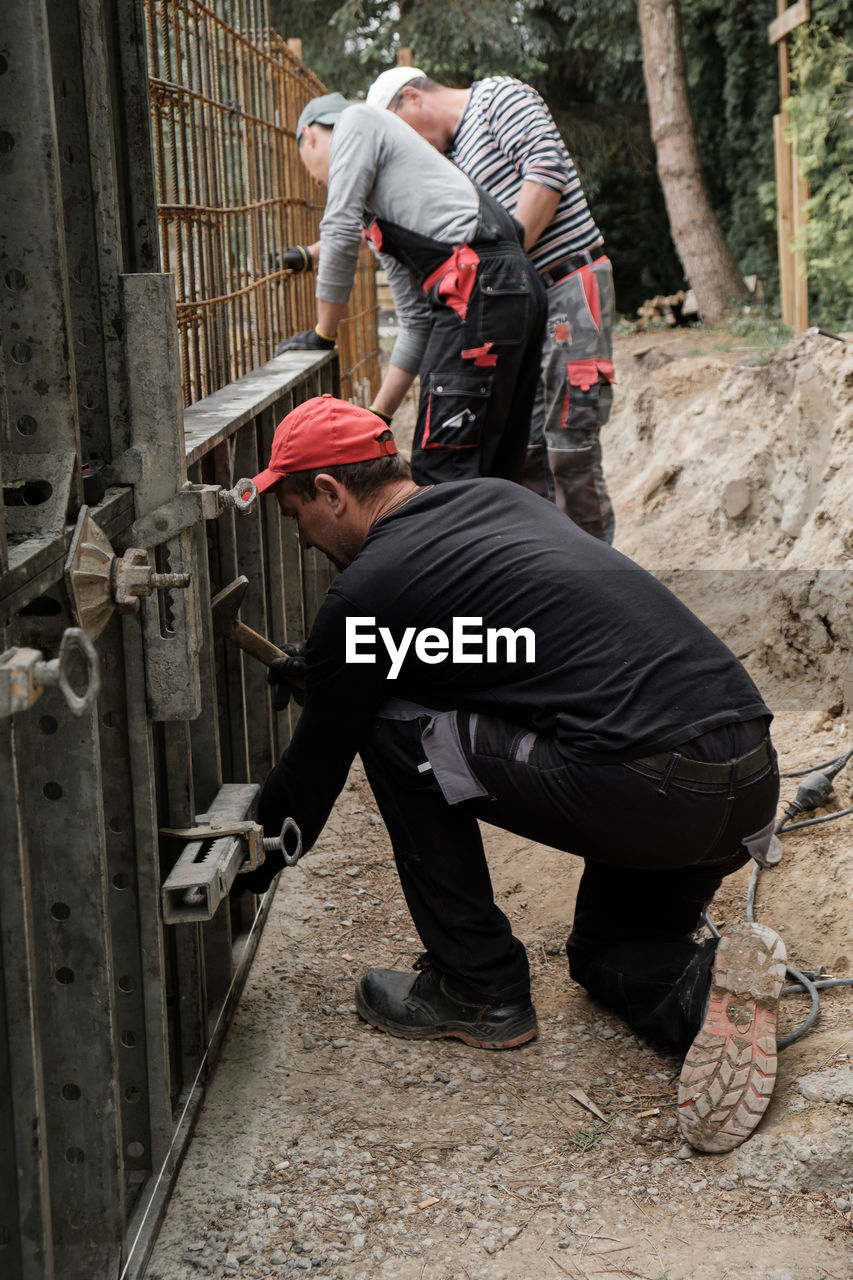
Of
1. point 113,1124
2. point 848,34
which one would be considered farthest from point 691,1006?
point 848,34

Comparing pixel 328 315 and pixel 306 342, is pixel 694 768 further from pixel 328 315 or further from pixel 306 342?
pixel 306 342

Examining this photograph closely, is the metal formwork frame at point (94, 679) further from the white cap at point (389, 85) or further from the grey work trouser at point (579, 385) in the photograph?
the grey work trouser at point (579, 385)

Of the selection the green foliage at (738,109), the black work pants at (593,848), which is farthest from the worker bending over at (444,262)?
the green foliage at (738,109)

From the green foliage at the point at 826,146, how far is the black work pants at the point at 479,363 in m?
5.64

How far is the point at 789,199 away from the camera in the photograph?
11.4 meters

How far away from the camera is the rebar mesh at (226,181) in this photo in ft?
10.9

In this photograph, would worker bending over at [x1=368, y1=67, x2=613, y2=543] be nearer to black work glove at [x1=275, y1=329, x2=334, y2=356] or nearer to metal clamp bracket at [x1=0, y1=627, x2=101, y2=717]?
black work glove at [x1=275, y1=329, x2=334, y2=356]

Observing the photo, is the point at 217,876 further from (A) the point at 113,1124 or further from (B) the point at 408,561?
(B) the point at 408,561

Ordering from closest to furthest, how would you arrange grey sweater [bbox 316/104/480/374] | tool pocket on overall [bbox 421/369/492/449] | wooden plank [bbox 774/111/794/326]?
grey sweater [bbox 316/104/480/374] < tool pocket on overall [bbox 421/369/492/449] < wooden plank [bbox 774/111/794/326]

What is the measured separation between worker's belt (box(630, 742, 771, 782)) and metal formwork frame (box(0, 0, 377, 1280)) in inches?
34.7

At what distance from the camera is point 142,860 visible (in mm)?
2383

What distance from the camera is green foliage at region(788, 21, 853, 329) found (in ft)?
32.4

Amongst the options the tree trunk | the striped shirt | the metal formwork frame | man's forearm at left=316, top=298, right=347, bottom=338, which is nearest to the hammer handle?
the metal formwork frame

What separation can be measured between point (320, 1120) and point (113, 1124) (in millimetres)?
827
